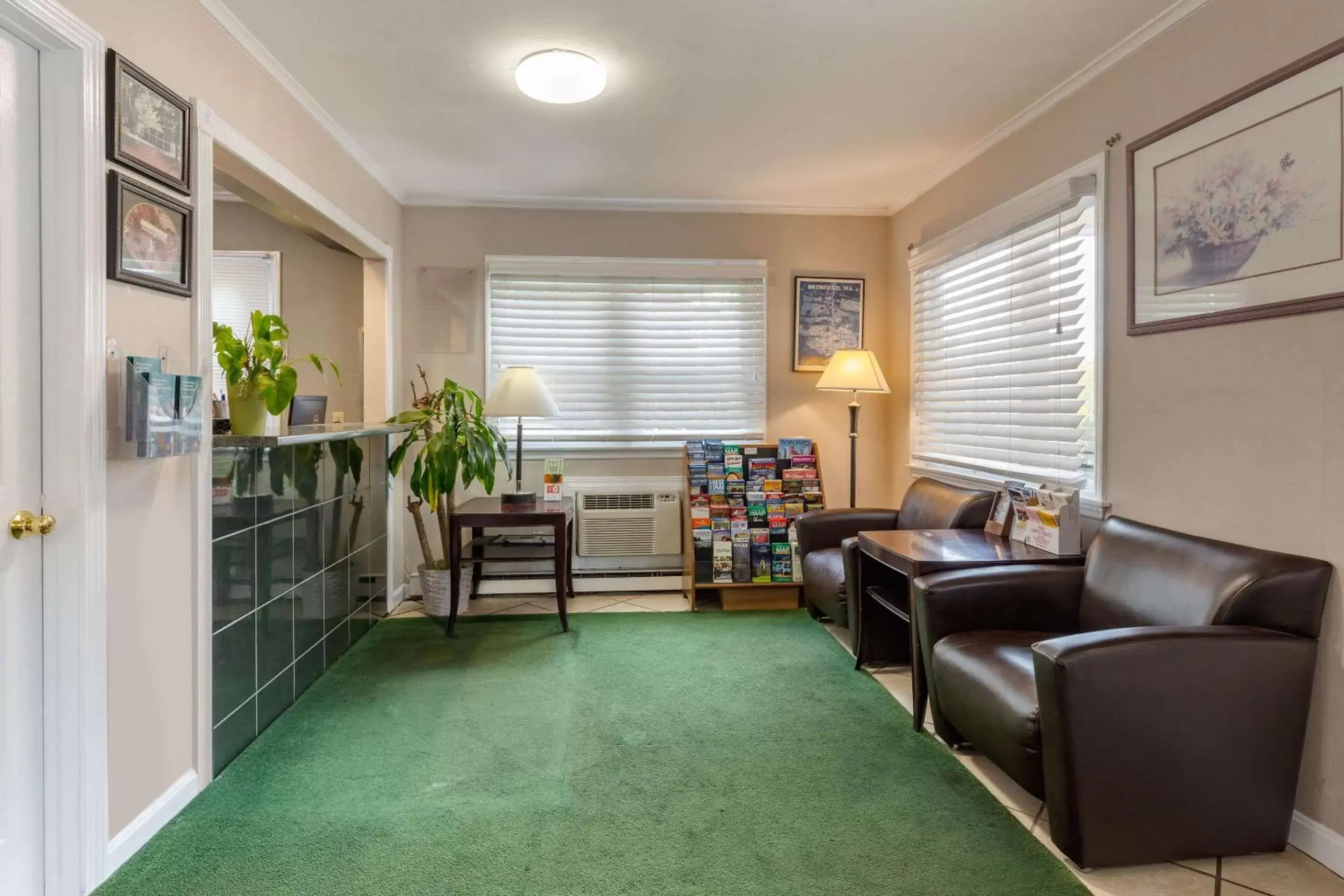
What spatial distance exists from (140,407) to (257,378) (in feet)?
1.98

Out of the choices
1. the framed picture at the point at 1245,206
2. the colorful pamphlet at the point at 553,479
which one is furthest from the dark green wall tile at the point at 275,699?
the framed picture at the point at 1245,206

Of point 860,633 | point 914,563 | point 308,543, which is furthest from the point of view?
point 860,633

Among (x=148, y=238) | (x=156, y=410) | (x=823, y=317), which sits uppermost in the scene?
(x=823, y=317)

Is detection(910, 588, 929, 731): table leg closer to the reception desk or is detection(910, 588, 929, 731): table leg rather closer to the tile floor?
the tile floor

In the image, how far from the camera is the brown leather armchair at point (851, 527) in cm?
324

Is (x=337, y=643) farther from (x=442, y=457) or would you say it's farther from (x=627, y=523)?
(x=627, y=523)

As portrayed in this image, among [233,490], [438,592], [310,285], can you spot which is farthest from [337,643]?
[310,285]

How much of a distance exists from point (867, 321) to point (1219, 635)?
315 cm

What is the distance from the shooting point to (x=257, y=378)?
237cm

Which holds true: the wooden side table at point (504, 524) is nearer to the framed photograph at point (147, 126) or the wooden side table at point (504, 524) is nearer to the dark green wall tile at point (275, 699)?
the dark green wall tile at point (275, 699)

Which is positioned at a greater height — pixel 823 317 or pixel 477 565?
pixel 823 317

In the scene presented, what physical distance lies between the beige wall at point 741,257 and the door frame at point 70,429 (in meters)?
2.62

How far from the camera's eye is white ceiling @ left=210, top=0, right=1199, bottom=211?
2.30m

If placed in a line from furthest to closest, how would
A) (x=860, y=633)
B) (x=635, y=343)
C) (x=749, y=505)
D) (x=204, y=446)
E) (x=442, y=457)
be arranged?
(x=635, y=343) < (x=749, y=505) < (x=442, y=457) < (x=860, y=633) < (x=204, y=446)
